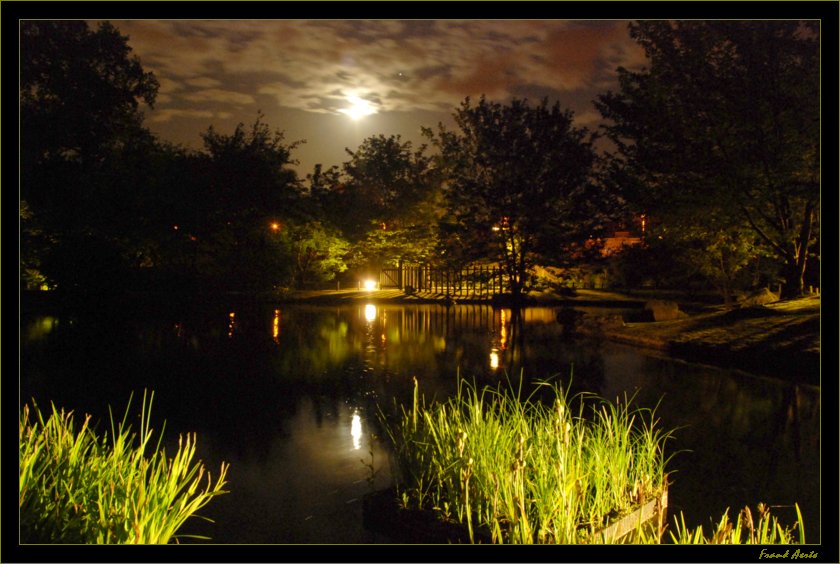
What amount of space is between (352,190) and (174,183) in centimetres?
1307

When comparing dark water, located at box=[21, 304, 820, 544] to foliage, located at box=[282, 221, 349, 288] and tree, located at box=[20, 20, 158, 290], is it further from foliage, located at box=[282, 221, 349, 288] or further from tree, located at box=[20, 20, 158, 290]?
foliage, located at box=[282, 221, 349, 288]

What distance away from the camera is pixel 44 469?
4.31 m

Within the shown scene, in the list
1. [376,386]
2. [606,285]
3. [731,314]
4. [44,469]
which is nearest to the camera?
[44,469]

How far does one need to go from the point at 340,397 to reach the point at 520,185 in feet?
64.7

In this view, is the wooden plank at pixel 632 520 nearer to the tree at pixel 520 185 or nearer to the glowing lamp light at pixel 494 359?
the glowing lamp light at pixel 494 359

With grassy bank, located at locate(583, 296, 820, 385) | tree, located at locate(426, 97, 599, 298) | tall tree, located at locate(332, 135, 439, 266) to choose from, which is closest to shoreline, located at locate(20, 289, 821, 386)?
grassy bank, located at locate(583, 296, 820, 385)

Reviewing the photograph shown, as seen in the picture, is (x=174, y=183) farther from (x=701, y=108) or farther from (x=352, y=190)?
(x=701, y=108)

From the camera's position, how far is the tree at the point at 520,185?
27.6 meters

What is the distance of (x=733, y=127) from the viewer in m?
17.1

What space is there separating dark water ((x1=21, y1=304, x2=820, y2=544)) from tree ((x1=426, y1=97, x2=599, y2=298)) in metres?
9.10

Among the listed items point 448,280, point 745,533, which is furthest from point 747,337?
point 448,280

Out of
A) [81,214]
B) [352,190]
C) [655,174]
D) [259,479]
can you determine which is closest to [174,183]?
[81,214]

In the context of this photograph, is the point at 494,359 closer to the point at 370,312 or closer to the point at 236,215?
the point at 370,312

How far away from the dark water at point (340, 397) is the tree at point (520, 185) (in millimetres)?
9098
